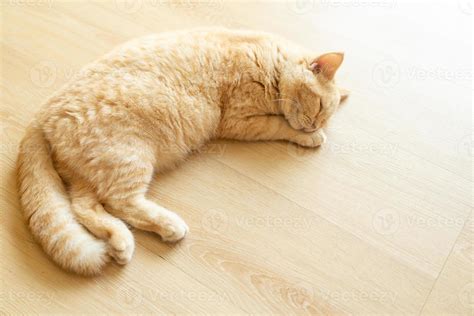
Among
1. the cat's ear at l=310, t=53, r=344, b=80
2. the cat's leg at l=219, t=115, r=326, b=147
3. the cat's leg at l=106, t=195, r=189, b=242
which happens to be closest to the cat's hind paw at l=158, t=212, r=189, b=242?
the cat's leg at l=106, t=195, r=189, b=242

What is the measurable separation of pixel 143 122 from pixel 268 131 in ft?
1.96

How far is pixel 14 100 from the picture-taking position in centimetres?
209

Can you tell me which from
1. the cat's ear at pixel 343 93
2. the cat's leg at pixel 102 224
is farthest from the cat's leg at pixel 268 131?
the cat's leg at pixel 102 224

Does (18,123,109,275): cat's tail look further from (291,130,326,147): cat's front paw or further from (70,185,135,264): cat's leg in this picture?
(291,130,326,147): cat's front paw

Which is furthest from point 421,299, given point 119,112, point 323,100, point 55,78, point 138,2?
point 138,2

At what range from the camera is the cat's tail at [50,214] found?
1549 mm

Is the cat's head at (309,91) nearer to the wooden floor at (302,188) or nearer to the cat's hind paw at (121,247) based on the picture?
the wooden floor at (302,188)

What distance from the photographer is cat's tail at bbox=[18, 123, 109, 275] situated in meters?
1.55

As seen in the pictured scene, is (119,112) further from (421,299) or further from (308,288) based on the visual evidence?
(421,299)

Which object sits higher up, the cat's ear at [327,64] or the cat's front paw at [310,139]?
the cat's ear at [327,64]

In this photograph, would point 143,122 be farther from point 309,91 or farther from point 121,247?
point 309,91

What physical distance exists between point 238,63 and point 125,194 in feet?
2.44

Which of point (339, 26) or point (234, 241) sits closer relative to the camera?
point (234, 241)

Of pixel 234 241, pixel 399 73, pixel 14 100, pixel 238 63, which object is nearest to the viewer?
pixel 234 241
